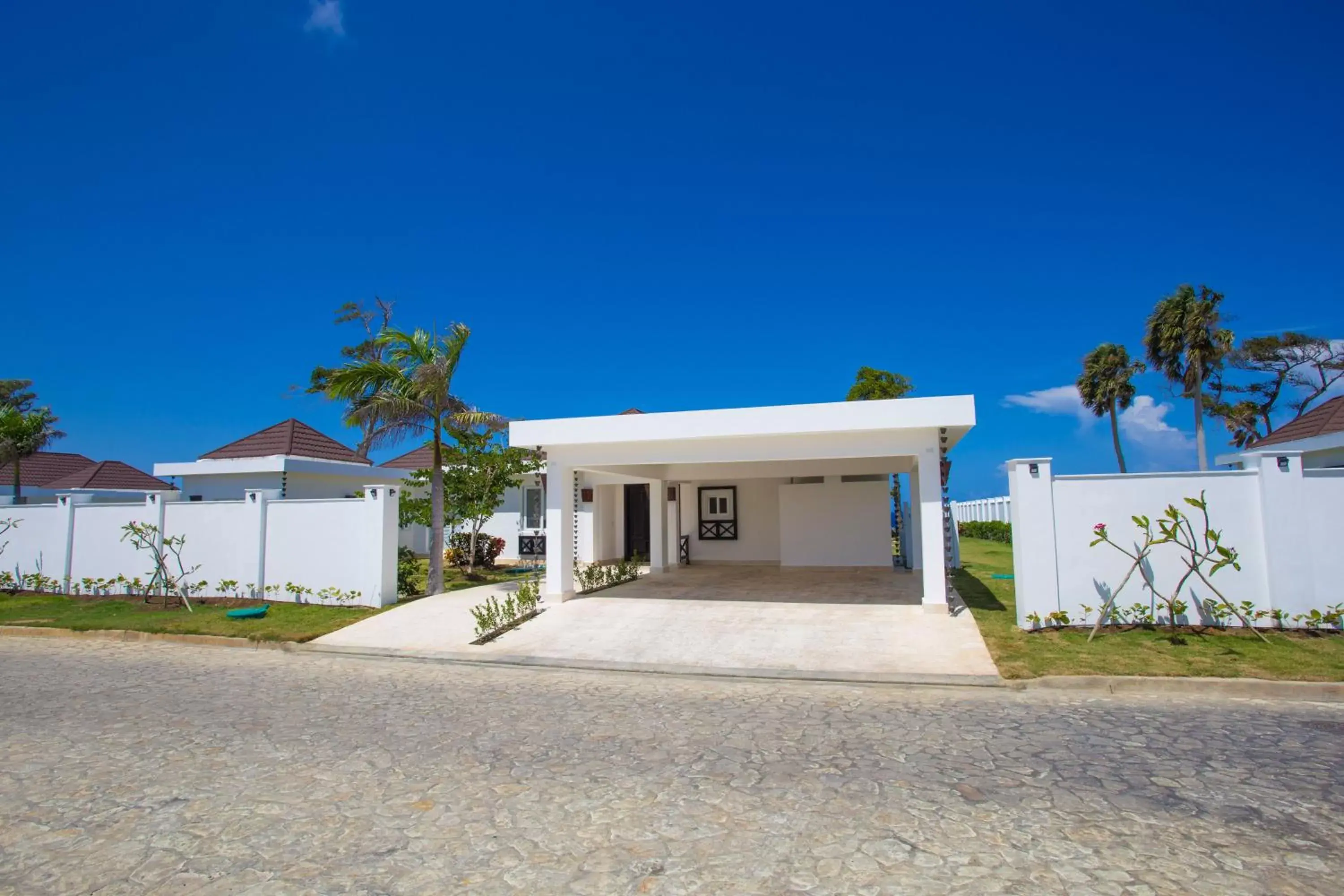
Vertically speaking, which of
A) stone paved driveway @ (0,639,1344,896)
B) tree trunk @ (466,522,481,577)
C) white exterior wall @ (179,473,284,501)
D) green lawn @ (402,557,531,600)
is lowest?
stone paved driveway @ (0,639,1344,896)

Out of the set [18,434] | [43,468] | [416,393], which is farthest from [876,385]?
[43,468]

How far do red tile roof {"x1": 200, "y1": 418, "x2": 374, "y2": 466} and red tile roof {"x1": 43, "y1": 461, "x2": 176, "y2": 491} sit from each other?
32.3 feet

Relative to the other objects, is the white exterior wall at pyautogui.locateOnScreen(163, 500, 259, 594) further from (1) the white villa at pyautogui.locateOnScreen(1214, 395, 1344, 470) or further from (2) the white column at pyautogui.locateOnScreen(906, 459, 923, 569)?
(1) the white villa at pyautogui.locateOnScreen(1214, 395, 1344, 470)

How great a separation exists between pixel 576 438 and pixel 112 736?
7.55m

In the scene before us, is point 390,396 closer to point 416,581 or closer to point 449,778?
point 416,581

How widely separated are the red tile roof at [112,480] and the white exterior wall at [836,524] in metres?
23.2

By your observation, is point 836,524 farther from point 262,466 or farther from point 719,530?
point 262,466

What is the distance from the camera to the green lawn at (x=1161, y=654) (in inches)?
296

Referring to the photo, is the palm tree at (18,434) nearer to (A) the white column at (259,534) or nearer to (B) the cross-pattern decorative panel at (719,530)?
(A) the white column at (259,534)

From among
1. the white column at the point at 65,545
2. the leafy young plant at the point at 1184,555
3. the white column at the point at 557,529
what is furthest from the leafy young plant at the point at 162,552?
the leafy young plant at the point at 1184,555

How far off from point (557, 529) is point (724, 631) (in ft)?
12.8

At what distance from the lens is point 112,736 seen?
20.3ft

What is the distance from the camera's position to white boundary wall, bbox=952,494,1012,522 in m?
31.2

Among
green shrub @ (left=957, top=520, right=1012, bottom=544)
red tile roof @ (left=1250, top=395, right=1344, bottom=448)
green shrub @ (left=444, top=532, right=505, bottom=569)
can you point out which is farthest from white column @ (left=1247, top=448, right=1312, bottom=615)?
green shrub @ (left=957, top=520, right=1012, bottom=544)
